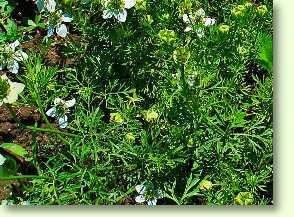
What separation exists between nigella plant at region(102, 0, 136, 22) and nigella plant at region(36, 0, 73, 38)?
115 mm

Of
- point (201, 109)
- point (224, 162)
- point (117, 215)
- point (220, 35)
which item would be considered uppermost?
point (220, 35)

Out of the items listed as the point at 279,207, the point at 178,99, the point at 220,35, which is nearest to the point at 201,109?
the point at 178,99

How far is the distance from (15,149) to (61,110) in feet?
0.62

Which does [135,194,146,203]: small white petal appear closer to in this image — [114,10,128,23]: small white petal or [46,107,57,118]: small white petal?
[46,107,57,118]: small white petal

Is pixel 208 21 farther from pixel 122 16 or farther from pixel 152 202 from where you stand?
pixel 152 202

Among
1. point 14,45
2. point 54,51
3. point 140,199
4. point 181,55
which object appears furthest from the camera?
point 54,51

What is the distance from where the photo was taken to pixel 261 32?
2207 millimetres

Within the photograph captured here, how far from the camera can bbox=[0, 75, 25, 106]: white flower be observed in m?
2.04

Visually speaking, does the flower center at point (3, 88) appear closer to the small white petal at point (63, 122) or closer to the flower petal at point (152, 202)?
the small white petal at point (63, 122)

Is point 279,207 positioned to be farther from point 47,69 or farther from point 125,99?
point 47,69

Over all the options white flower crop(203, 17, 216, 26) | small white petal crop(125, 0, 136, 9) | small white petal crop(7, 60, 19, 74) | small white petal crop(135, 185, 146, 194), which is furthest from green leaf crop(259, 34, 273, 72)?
small white petal crop(7, 60, 19, 74)

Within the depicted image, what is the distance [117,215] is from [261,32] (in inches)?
26.3

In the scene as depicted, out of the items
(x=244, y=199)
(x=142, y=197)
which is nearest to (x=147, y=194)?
(x=142, y=197)

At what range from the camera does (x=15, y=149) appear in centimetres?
231
